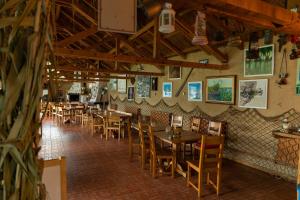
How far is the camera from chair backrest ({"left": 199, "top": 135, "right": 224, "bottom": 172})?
3.18 metres

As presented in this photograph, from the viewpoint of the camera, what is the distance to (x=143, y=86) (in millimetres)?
9305

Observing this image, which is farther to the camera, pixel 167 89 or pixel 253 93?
pixel 167 89

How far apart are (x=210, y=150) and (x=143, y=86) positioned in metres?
6.31

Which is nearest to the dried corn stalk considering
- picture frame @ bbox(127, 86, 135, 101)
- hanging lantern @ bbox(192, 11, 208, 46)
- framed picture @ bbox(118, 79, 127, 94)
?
hanging lantern @ bbox(192, 11, 208, 46)

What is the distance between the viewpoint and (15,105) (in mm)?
494

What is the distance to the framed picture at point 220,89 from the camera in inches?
206

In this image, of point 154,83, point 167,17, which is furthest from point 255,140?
point 154,83

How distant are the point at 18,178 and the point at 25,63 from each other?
→ 267 mm

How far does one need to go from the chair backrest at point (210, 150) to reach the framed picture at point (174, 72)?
13.6 ft

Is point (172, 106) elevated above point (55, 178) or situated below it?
above

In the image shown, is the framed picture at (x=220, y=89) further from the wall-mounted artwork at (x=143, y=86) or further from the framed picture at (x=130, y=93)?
the framed picture at (x=130, y=93)

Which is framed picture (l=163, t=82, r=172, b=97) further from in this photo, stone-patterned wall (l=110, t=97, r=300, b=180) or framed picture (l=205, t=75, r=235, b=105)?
stone-patterned wall (l=110, t=97, r=300, b=180)

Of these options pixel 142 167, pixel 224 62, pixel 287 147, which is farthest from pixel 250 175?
pixel 224 62

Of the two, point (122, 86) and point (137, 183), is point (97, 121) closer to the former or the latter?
point (122, 86)
